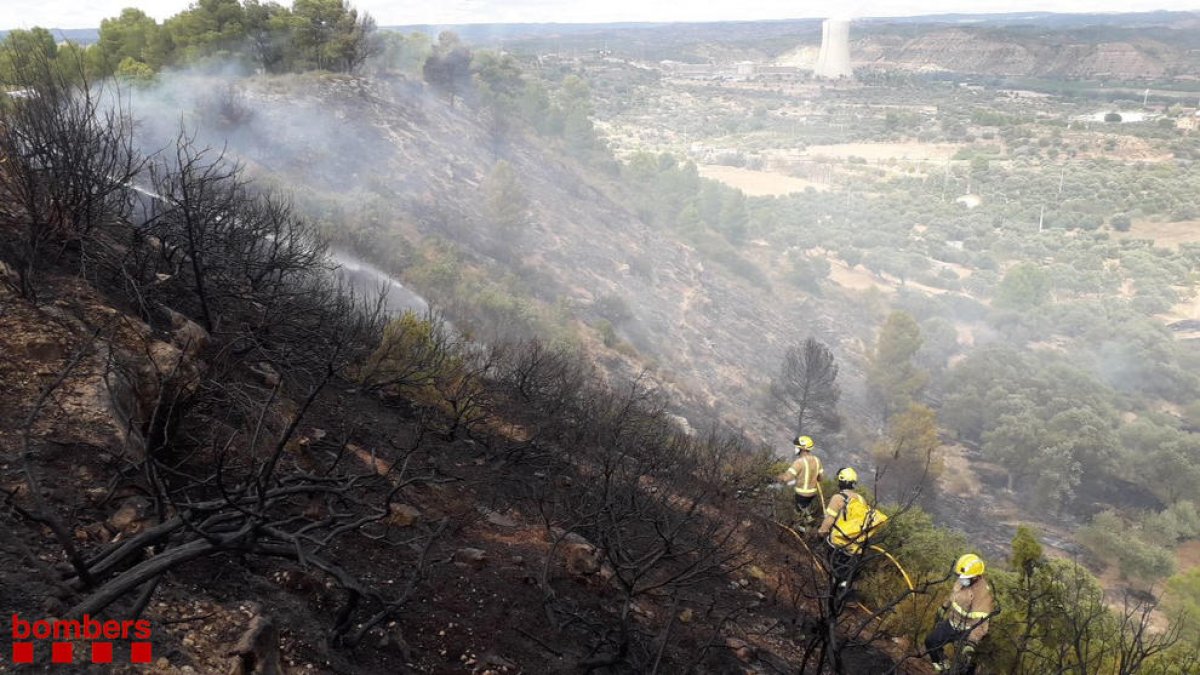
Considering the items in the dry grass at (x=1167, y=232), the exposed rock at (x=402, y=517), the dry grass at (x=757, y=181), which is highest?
the exposed rock at (x=402, y=517)

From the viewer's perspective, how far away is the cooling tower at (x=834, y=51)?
136m

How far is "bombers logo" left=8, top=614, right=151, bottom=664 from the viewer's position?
314cm

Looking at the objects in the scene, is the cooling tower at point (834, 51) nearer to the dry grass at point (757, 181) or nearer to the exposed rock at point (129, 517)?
the dry grass at point (757, 181)

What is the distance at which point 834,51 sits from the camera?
463ft

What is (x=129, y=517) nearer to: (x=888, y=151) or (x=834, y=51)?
(x=888, y=151)

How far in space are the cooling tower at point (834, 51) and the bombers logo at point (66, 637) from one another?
15311 centimetres

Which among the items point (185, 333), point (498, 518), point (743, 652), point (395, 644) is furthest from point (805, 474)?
point (185, 333)

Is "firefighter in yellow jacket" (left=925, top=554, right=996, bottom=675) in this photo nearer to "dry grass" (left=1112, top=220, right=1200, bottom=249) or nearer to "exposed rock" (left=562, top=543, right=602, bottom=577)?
"exposed rock" (left=562, top=543, right=602, bottom=577)

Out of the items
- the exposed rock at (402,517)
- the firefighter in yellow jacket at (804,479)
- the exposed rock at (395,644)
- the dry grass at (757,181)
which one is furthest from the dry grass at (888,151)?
the exposed rock at (395,644)

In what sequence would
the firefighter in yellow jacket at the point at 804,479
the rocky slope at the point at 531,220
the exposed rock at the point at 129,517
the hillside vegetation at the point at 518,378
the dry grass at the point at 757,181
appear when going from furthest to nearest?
1. the dry grass at the point at 757,181
2. the rocky slope at the point at 531,220
3. the firefighter in yellow jacket at the point at 804,479
4. the hillside vegetation at the point at 518,378
5. the exposed rock at the point at 129,517

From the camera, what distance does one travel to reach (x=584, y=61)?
500ft

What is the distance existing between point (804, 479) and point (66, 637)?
8.06 meters

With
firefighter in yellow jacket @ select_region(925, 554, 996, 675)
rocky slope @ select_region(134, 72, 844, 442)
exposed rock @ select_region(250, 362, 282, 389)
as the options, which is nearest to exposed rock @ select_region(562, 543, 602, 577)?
firefighter in yellow jacket @ select_region(925, 554, 996, 675)

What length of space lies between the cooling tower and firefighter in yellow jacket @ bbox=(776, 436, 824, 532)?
14638 cm
